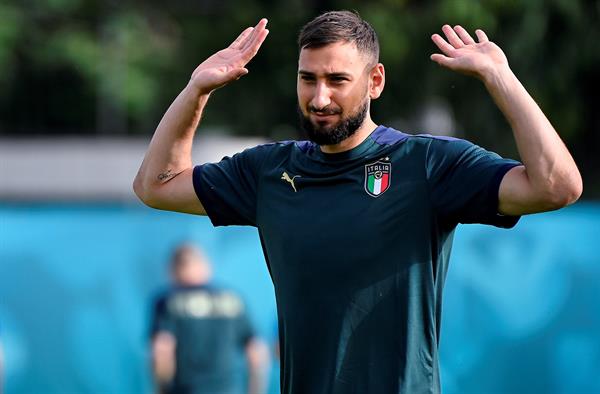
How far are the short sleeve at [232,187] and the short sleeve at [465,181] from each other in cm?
68

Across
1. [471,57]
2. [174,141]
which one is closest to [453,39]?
[471,57]

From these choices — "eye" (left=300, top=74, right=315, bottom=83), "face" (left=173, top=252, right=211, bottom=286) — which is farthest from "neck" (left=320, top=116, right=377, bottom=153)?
"face" (left=173, top=252, right=211, bottom=286)

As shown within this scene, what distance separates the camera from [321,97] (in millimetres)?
4152

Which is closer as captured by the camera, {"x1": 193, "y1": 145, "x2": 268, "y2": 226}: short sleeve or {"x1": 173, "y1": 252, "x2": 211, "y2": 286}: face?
{"x1": 193, "y1": 145, "x2": 268, "y2": 226}: short sleeve

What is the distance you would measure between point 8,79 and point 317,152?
2966 centimetres

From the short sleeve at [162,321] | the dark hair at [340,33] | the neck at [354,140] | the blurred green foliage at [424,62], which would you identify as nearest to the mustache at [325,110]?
the neck at [354,140]

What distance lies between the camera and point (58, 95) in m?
34.8

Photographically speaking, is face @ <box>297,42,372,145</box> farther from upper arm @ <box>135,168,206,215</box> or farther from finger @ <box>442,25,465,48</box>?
upper arm @ <box>135,168,206,215</box>

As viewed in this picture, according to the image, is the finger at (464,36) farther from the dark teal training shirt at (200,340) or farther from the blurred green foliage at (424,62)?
the blurred green foliage at (424,62)

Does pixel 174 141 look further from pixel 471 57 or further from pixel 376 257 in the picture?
pixel 471 57

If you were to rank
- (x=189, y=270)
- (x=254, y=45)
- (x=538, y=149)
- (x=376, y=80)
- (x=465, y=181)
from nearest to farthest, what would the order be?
(x=538, y=149)
(x=465, y=181)
(x=376, y=80)
(x=254, y=45)
(x=189, y=270)

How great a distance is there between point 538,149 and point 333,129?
68 centimetres

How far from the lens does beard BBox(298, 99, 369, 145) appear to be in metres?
4.18

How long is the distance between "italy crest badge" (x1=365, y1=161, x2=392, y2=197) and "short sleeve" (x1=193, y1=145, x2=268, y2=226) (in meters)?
0.48
